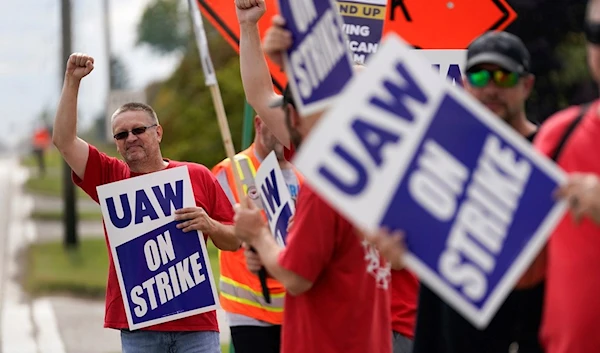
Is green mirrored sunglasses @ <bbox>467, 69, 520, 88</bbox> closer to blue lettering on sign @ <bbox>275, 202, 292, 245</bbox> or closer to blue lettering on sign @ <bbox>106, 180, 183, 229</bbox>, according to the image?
blue lettering on sign @ <bbox>275, 202, 292, 245</bbox>

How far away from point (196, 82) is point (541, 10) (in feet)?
36.6

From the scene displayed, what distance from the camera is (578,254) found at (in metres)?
3.71

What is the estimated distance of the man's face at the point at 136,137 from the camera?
20.9ft

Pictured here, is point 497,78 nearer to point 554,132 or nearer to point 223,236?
point 554,132

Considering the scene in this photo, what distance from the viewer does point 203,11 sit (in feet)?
24.6

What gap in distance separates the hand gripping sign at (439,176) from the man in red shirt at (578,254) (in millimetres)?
180

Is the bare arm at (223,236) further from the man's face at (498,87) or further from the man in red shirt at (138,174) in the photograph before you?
the man's face at (498,87)

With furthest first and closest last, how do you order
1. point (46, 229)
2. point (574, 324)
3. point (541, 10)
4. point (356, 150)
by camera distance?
point (46, 229), point (541, 10), point (574, 324), point (356, 150)

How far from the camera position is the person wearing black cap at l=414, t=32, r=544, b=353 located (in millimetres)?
4203

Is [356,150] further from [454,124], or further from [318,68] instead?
[318,68]

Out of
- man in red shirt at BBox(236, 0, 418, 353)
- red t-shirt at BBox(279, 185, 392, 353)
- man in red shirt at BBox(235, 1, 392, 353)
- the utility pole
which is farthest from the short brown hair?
the utility pole

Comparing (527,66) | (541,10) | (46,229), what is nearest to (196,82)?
(46,229)

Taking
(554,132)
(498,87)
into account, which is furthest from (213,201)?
(554,132)

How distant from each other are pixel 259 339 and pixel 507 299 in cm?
268
